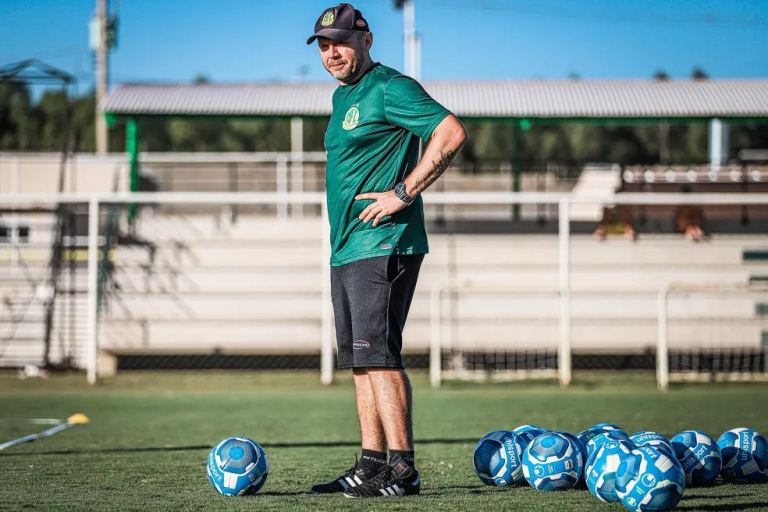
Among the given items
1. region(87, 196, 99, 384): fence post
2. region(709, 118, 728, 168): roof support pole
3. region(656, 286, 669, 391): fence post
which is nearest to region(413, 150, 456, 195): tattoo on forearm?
region(656, 286, 669, 391): fence post

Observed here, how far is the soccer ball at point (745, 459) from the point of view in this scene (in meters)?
5.29

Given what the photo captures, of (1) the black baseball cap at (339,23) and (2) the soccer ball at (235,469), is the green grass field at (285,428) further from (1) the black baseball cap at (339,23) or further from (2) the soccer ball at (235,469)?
(1) the black baseball cap at (339,23)

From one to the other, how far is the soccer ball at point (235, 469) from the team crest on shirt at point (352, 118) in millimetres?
1565

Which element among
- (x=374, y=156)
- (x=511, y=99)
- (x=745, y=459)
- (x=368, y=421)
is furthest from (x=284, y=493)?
(x=511, y=99)

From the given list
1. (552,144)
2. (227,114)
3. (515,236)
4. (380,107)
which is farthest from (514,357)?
(552,144)

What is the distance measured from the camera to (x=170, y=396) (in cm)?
1184

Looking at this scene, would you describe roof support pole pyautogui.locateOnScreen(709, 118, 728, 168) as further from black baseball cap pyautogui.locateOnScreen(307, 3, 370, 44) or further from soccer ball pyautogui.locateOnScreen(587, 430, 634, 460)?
black baseball cap pyautogui.locateOnScreen(307, 3, 370, 44)

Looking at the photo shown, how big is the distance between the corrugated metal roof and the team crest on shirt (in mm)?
11635

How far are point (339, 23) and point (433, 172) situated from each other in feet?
2.65

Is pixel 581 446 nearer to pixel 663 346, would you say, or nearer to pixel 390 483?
pixel 390 483

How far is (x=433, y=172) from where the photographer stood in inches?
183

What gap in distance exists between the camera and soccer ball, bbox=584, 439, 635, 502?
4.46 m

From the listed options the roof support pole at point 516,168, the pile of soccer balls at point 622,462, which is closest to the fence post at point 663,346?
the roof support pole at point 516,168

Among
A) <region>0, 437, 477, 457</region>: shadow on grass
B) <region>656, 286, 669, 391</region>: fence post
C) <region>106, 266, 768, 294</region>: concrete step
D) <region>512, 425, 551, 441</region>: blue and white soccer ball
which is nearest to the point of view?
<region>512, 425, 551, 441</region>: blue and white soccer ball
